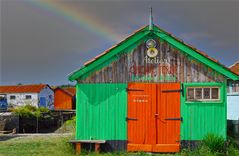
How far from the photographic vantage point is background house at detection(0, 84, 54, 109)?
5644 centimetres

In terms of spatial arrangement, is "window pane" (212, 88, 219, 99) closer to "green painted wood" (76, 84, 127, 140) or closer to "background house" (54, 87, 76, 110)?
"green painted wood" (76, 84, 127, 140)

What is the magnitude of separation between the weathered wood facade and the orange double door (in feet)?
1.20

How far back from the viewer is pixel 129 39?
13664mm

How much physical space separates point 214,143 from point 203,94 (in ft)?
6.57

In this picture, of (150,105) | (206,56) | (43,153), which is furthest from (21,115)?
(206,56)

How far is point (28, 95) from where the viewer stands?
5681cm

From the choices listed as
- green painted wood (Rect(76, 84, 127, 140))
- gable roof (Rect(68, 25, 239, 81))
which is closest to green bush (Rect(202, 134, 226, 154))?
gable roof (Rect(68, 25, 239, 81))

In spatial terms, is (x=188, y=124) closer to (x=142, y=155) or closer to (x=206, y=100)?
(x=206, y=100)

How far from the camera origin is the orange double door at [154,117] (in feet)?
44.4

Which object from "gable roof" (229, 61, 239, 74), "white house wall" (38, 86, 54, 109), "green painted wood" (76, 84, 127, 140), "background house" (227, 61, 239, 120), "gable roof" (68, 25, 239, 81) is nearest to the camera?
"gable roof" (68, 25, 239, 81)

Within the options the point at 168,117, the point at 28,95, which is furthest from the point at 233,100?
the point at 28,95

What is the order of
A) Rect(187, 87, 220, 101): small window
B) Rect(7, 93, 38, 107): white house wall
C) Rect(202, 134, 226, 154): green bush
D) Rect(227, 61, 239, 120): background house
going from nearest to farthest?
Rect(202, 134, 226, 154): green bush < Rect(187, 87, 220, 101): small window < Rect(227, 61, 239, 120): background house < Rect(7, 93, 38, 107): white house wall

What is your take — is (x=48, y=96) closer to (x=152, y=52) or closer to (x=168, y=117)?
(x=152, y=52)

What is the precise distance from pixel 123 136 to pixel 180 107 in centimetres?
259
